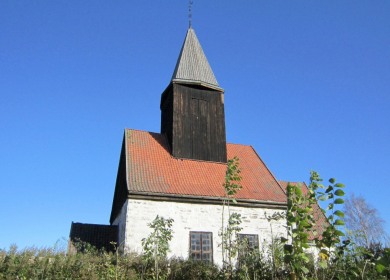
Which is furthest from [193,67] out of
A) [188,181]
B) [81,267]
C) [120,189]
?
[81,267]

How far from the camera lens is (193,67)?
2203 centimetres

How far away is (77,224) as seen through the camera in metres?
17.9

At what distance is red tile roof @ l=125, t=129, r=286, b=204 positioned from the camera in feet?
54.4

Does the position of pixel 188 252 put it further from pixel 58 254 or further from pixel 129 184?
pixel 58 254

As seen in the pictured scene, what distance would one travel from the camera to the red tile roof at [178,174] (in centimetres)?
1658

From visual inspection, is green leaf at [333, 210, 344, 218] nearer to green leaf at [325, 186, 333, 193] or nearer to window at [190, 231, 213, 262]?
green leaf at [325, 186, 333, 193]

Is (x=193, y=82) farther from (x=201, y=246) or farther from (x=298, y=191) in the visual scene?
(x=298, y=191)

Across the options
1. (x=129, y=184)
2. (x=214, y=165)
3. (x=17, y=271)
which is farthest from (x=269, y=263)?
(x=214, y=165)

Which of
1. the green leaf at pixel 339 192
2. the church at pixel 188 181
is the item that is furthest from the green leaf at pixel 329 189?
the church at pixel 188 181

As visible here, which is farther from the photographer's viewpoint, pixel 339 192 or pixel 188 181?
pixel 188 181

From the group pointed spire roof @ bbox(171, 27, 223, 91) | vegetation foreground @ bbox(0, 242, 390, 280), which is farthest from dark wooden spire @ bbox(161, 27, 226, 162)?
vegetation foreground @ bbox(0, 242, 390, 280)

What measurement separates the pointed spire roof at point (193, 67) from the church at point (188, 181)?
0.20 ft

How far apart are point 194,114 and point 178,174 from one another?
4.11m

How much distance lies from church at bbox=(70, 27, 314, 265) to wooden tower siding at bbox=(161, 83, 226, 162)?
55 mm
